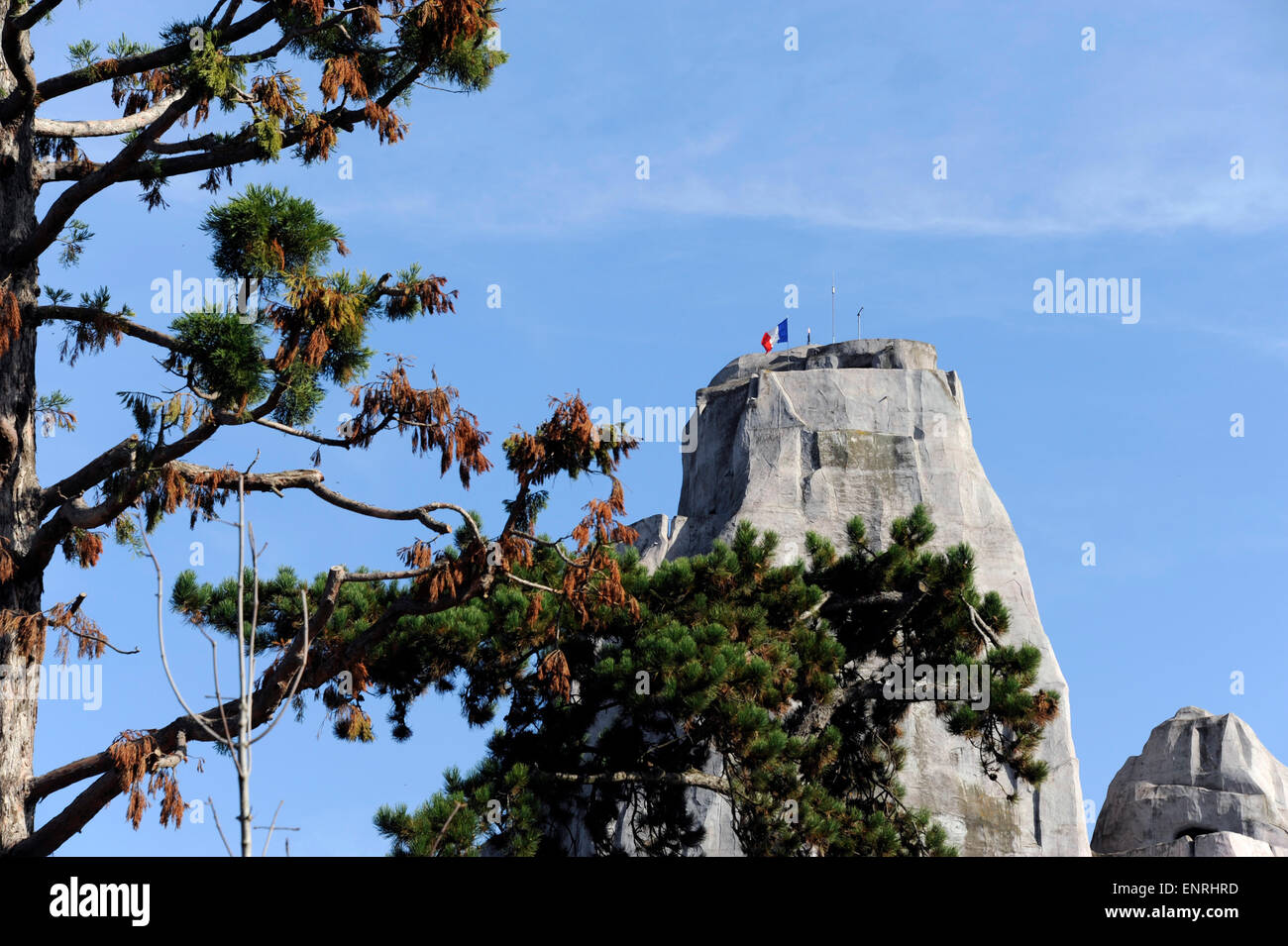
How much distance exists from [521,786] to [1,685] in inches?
202

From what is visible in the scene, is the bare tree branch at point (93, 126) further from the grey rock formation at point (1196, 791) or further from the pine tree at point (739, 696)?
the grey rock formation at point (1196, 791)

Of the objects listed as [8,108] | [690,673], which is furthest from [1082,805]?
[8,108]

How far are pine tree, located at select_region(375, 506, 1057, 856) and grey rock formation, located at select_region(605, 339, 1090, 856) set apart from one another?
9289 millimetres

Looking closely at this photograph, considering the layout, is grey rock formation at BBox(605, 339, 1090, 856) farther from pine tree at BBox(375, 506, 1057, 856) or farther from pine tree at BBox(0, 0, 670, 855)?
pine tree at BBox(0, 0, 670, 855)

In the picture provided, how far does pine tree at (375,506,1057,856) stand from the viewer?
1506cm

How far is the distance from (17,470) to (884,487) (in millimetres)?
20433

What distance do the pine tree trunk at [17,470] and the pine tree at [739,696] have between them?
3.77 meters

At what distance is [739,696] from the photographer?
Result: 15289mm

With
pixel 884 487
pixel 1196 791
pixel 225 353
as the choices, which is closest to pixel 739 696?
pixel 225 353

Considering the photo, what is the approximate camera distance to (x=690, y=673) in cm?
1478

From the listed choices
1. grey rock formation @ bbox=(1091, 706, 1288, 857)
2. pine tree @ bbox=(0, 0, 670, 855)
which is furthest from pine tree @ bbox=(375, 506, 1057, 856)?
grey rock formation @ bbox=(1091, 706, 1288, 857)

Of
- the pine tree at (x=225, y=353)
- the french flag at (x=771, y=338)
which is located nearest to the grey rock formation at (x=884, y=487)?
the french flag at (x=771, y=338)

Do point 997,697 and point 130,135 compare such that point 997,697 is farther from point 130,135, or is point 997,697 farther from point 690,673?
point 130,135
